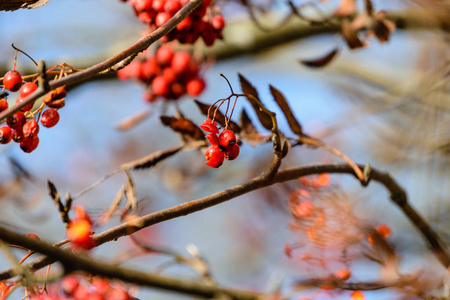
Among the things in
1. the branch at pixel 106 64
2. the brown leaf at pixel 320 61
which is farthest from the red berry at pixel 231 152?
the brown leaf at pixel 320 61

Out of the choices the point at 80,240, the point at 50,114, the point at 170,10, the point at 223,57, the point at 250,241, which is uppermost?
the point at 170,10

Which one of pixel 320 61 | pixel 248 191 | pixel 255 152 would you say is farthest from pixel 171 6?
pixel 255 152

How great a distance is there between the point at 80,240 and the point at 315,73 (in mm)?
3590

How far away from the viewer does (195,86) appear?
193cm

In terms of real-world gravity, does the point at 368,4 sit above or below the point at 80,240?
above

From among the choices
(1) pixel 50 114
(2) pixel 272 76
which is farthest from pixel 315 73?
(1) pixel 50 114

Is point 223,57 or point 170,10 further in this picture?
point 223,57

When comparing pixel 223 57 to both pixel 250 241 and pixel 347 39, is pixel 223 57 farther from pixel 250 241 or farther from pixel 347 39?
pixel 250 241

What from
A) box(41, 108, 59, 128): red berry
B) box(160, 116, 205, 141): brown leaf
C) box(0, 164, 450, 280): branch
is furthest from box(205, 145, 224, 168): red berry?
box(41, 108, 59, 128): red berry

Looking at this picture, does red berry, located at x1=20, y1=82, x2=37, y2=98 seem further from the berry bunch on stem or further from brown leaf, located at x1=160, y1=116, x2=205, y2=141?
brown leaf, located at x1=160, y1=116, x2=205, y2=141

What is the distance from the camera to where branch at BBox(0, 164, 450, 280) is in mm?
844

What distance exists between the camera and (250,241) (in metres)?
4.70

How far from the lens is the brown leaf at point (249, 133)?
121cm

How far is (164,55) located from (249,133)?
2.75 feet
